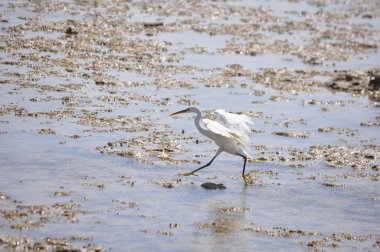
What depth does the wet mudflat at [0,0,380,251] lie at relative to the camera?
1218cm

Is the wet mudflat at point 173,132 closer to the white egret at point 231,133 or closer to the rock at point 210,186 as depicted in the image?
the rock at point 210,186

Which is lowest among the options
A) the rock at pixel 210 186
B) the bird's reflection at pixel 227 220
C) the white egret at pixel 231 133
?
the bird's reflection at pixel 227 220

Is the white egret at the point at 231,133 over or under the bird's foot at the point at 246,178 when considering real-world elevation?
over

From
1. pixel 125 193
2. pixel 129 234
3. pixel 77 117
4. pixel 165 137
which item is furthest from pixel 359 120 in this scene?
pixel 129 234

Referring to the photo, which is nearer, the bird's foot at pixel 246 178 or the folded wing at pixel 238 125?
the bird's foot at pixel 246 178

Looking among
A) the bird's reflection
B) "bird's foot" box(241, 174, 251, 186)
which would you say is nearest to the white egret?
"bird's foot" box(241, 174, 251, 186)

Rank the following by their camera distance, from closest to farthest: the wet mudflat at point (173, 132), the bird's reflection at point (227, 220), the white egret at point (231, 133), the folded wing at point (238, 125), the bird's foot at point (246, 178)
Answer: the bird's reflection at point (227, 220) < the wet mudflat at point (173, 132) < the bird's foot at point (246, 178) < the white egret at point (231, 133) < the folded wing at point (238, 125)

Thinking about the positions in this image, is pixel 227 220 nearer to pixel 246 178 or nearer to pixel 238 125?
pixel 246 178

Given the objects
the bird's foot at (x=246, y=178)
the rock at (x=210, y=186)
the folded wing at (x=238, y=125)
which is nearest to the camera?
the rock at (x=210, y=186)

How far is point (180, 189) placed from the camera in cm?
1403

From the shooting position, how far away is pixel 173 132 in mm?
17594

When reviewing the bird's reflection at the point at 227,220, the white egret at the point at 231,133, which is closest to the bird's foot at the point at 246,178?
the white egret at the point at 231,133

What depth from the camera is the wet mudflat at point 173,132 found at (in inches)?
480

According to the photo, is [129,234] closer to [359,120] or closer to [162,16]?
[359,120]
